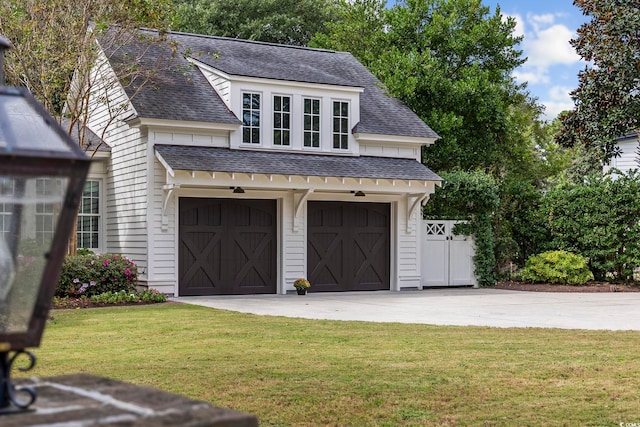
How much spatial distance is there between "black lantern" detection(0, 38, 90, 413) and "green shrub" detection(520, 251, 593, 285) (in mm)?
19748

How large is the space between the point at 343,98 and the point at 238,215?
3.83 metres

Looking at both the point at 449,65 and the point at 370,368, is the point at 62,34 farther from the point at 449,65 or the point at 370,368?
the point at 449,65

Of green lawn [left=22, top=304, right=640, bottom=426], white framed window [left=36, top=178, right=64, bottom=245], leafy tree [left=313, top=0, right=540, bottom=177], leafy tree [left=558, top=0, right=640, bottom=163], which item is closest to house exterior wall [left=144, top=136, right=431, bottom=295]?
leafy tree [left=558, top=0, right=640, bottom=163]

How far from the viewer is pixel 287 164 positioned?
1841 centimetres

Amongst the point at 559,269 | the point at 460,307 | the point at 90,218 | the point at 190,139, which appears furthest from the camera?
the point at 559,269

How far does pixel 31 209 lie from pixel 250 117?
52.8 feet

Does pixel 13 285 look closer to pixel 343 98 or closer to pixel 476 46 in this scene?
pixel 343 98

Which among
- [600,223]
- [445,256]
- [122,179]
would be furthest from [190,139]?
[600,223]

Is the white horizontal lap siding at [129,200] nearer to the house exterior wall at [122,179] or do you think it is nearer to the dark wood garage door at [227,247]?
the house exterior wall at [122,179]

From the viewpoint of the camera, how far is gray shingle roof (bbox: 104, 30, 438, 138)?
18.3 m

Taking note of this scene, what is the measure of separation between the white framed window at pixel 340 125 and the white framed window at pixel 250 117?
198 cm

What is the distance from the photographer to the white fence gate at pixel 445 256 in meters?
21.5

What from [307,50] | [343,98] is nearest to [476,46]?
[307,50]

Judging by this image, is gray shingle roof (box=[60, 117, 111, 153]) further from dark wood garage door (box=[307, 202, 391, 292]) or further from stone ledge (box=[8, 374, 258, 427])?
stone ledge (box=[8, 374, 258, 427])
